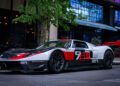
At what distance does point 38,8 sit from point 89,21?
12.8m

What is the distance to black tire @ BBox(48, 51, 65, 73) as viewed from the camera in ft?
47.9

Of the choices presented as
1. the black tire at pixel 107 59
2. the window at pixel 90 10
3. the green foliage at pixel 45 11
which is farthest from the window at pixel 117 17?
the black tire at pixel 107 59

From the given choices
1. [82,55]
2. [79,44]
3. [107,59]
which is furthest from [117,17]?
[82,55]

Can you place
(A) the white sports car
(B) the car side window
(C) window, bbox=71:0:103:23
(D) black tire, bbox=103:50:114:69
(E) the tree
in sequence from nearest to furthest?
1. (A) the white sports car
2. (B) the car side window
3. (D) black tire, bbox=103:50:114:69
4. (E) the tree
5. (C) window, bbox=71:0:103:23

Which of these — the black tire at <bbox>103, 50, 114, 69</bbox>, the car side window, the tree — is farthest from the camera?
the tree

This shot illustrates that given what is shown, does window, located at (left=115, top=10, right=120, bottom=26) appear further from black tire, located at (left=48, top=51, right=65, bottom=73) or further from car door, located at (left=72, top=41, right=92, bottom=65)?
black tire, located at (left=48, top=51, right=65, bottom=73)

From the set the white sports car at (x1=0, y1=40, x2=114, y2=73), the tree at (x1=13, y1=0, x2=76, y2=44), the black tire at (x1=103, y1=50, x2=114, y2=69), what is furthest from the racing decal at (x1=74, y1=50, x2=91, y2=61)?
the tree at (x1=13, y1=0, x2=76, y2=44)

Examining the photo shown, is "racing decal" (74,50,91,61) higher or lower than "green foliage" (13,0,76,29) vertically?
lower

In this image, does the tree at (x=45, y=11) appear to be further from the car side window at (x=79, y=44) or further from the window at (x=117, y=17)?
the window at (x=117, y=17)

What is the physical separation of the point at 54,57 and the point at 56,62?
0.22m

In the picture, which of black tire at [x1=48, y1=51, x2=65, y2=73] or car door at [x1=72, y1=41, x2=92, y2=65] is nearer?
black tire at [x1=48, y1=51, x2=65, y2=73]

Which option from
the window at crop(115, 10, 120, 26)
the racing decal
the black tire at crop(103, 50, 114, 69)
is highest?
the window at crop(115, 10, 120, 26)

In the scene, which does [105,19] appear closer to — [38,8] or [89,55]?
[38,8]

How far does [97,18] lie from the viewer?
33625mm
